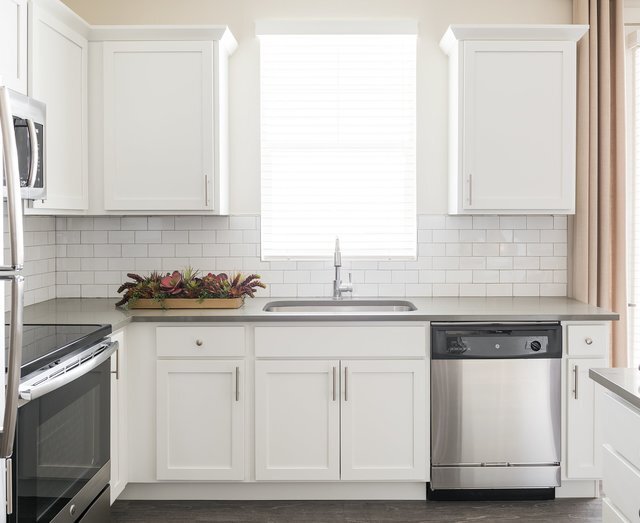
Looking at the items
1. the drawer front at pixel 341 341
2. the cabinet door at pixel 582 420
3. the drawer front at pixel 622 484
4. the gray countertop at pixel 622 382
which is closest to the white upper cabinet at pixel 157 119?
the drawer front at pixel 341 341

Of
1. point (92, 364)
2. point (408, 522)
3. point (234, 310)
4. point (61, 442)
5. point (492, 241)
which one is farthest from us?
point (492, 241)

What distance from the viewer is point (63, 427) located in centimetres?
243

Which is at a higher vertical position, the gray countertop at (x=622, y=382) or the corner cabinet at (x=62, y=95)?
the corner cabinet at (x=62, y=95)

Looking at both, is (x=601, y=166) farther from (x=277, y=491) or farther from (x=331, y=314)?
(x=277, y=491)

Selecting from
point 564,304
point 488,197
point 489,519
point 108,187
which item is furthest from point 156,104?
point 489,519

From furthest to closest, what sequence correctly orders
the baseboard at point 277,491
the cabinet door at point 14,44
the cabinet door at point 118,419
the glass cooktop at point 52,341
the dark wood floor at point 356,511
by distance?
the baseboard at point 277,491 → the dark wood floor at point 356,511 → the cabinet door at point 118,419 → the cabinet door at point 14,44 → the glass cooktop at point 52,341

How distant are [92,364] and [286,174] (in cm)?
176

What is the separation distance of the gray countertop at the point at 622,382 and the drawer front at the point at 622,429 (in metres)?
0.04

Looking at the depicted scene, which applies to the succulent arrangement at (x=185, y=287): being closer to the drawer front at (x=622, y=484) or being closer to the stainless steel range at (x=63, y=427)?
the stainless steel range at (x=63, y=427)

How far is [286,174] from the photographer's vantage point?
4.04 metres

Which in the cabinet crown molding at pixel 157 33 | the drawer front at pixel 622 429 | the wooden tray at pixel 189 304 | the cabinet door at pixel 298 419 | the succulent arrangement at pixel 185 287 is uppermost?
the cabinet crown molding at pixel 157 33

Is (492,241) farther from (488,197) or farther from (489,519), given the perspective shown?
(489,519)

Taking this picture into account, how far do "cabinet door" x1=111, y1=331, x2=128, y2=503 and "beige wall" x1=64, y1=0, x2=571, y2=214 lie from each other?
130 cm

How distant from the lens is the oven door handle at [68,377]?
6.86 feet
